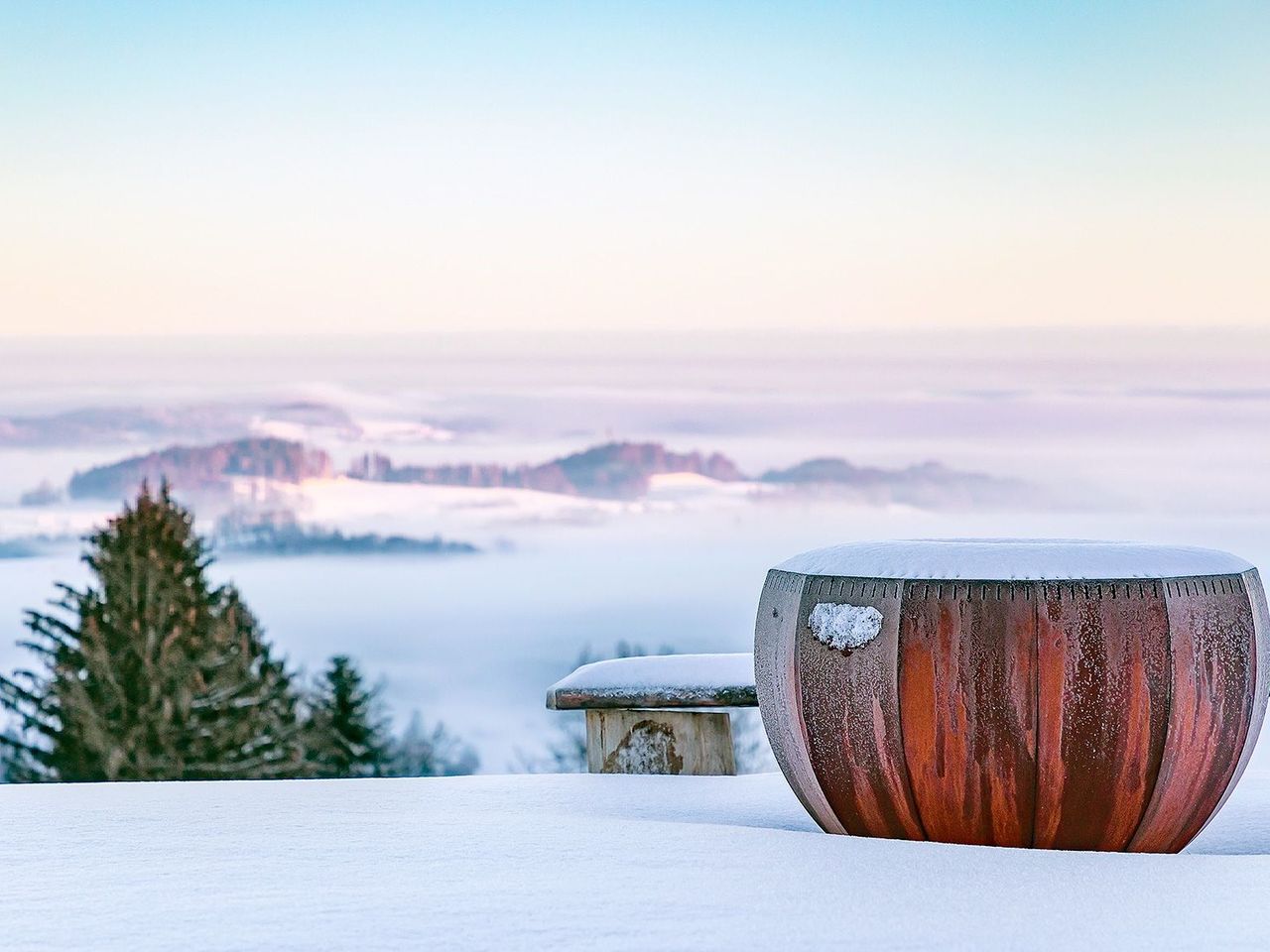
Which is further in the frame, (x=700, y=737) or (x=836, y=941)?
(x=700, y=737)

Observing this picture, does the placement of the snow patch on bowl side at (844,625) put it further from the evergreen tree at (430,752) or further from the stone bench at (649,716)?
the evergreen tree at (430,752)

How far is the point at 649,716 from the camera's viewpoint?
6137 millimetres

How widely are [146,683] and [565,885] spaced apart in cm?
2235

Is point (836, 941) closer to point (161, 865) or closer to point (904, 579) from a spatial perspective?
point (904, 579)

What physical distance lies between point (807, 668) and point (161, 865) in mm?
1881

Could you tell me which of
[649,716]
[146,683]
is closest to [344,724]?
[146,683]

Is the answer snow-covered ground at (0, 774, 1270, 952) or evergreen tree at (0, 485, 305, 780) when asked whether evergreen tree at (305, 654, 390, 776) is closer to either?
evergreen tree at (0, 485, 305, 780)

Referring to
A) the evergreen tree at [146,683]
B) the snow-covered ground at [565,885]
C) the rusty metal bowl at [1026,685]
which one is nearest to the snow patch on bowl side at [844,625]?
the rusty metal bowl at [1026,685]

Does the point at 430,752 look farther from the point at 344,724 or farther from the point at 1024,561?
the point at 1024,561

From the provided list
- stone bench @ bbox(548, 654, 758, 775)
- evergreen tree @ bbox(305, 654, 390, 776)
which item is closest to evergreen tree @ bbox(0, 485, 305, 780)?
evergreen tree @ bbox(305, 654, 390, 776)

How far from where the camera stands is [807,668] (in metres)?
4.12

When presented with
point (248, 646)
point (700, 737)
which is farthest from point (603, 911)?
point (248, 646)

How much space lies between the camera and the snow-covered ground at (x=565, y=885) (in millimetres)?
3029

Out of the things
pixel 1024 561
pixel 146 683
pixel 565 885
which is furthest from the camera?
pixel 146 683
